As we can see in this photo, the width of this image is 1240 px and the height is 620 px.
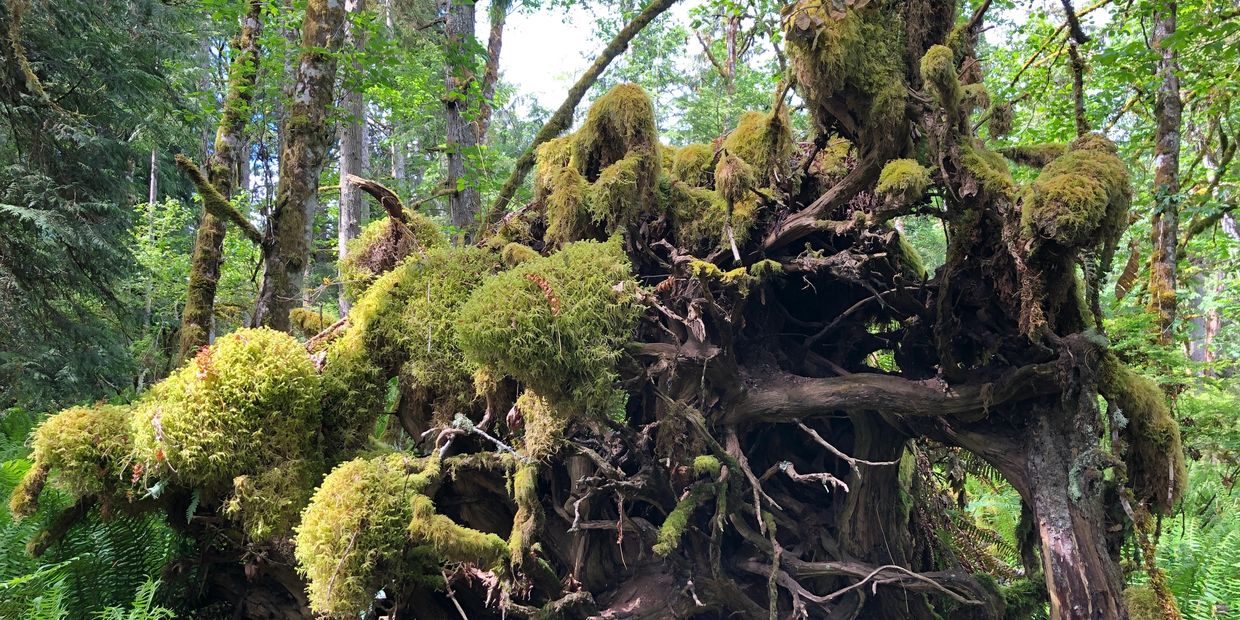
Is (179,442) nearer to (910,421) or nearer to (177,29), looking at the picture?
(910,421)

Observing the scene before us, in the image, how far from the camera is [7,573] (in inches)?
121

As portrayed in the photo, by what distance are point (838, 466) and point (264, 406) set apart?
8.74 ft

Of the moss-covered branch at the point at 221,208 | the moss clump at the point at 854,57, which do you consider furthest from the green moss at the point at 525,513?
the moss-covered branch at the point at 221,208

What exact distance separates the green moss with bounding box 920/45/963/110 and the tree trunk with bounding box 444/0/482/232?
4.50m

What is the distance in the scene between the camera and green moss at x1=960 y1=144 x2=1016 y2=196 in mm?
2451

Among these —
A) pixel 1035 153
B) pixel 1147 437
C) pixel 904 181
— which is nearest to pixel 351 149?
pixel 904 181

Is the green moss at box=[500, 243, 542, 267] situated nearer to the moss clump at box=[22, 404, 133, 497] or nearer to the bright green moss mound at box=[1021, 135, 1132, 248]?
the moss clump at box=[22, 404, 133, 497]

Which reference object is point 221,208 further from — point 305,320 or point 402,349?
point 402,349

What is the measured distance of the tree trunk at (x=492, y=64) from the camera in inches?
329

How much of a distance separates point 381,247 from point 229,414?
1.23 metres

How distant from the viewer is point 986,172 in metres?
2.47

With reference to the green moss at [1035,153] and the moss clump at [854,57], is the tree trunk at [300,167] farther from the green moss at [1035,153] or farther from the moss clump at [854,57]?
the green moss at [1035,153]

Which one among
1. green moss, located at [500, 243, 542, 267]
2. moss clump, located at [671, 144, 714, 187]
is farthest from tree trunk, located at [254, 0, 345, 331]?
moss clump, located at [671, 144, 714, 187]

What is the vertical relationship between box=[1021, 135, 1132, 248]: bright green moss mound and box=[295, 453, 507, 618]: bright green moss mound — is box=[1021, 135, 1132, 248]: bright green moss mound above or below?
above
